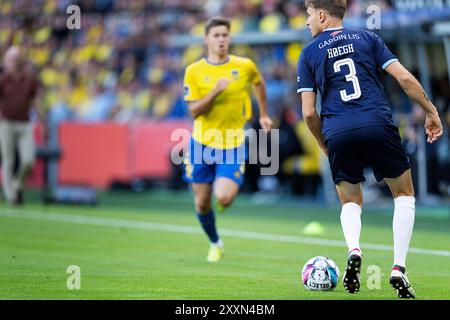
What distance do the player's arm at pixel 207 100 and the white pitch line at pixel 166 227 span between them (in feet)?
9.88

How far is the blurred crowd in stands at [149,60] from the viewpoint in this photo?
2397cm

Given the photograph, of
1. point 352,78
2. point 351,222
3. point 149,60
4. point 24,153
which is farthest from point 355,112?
point 149,60

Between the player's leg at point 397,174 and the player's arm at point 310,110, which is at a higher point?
the player's arm at point 310,110

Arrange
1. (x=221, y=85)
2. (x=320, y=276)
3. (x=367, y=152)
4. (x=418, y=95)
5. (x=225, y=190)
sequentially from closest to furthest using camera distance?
(x=418, y=95) < (x=367, y=152) < (x=320, y=276) < (x=221, y=85) < (x=225, y=190)

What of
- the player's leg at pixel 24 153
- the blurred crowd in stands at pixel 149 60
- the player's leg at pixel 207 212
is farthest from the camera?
the blurred crowd in stands at pixel 149 60

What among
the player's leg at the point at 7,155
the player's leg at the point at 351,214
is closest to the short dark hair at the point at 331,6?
the player's leg at the point at 351,214

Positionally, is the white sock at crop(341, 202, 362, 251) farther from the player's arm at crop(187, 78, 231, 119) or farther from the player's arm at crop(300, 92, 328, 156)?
the player's arm at crop(187, 78, 231, 119)

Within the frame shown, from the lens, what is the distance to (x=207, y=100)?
40.1 ft

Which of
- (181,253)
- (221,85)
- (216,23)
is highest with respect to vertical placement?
(216,23)

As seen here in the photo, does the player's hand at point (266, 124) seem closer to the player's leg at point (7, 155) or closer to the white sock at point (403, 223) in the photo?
the white sock at point (403, 223)

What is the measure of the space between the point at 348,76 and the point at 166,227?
883cm

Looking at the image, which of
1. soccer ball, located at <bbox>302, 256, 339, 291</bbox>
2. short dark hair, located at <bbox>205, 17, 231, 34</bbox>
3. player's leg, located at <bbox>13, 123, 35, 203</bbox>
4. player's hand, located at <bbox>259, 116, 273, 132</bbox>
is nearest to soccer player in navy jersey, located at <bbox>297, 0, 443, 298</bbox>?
soccer ball, located at <bbox>302, 256, 339, 291</bbox>

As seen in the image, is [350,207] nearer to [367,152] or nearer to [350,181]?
[350,181]

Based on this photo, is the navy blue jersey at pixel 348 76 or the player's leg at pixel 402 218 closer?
the player's leg at pixel 402 218
